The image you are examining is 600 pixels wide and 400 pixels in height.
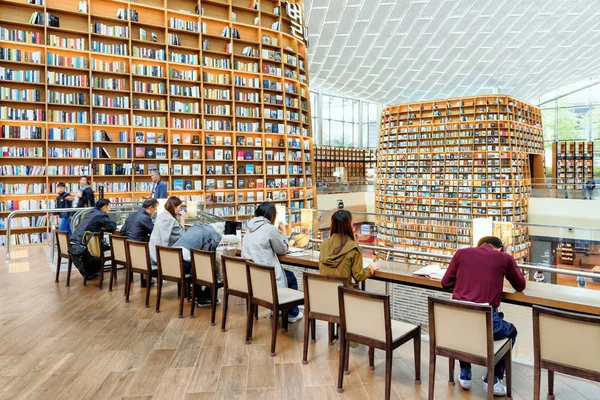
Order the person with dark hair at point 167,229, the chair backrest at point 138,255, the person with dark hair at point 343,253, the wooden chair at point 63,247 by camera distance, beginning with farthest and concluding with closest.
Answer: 1. the wooden chair at point 63,247
2. the person with dark hair at point 167,229
3. the chair backrest at point 138,255
4. the person with dark hair at point 343,253

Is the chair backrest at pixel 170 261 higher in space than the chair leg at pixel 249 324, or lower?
higher

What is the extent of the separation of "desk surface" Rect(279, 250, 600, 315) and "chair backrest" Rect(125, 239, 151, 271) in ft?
7.25

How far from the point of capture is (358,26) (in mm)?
13148

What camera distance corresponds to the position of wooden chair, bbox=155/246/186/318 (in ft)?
12.2

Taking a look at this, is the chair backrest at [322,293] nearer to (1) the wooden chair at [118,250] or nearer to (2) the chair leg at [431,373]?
(2) the chair leg at [431,373]

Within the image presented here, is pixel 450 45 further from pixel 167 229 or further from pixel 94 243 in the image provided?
pixel 94 243

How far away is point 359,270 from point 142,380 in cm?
155

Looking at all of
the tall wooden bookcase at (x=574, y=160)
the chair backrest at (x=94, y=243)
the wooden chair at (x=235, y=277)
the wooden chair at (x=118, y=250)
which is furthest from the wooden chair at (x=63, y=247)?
the tall wooden bookcase at (x=574, y=160)

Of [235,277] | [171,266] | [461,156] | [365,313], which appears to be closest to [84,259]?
[171,266]

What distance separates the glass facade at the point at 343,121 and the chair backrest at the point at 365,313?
2049cm

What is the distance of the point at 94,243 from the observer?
4.73 meters

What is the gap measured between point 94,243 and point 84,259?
24 centimetres

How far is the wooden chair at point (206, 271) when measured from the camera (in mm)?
3492

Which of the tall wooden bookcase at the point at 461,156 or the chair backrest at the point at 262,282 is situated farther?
the tall wooden bookcase at the point at 461,156
